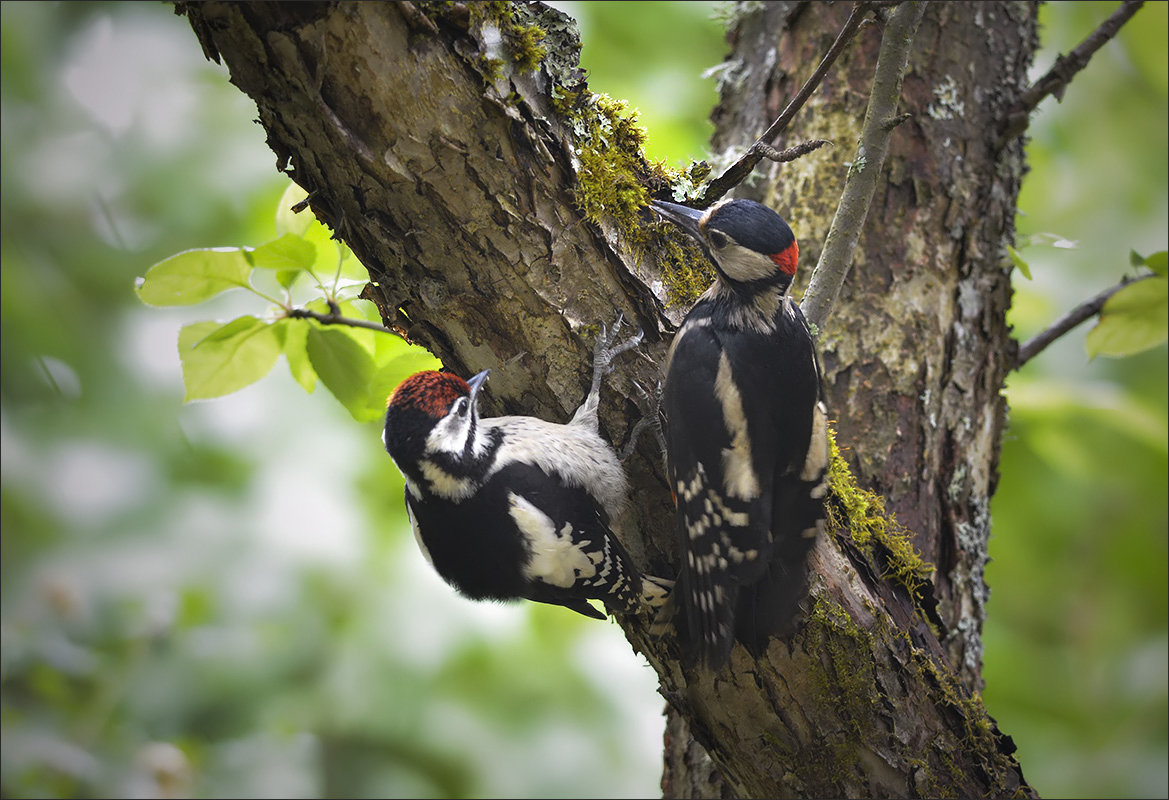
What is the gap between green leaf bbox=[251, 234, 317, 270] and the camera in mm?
1856

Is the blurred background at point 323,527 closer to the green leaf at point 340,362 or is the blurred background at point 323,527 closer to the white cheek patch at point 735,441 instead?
the green leaf at point 340,362

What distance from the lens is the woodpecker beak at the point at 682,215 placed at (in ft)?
6.17

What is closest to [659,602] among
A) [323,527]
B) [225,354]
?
[225,354]

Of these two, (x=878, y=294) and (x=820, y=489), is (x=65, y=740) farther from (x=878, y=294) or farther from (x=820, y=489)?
(x=878, y=294)

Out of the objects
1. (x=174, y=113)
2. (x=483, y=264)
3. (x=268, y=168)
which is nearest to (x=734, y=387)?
(x=483, y=264)

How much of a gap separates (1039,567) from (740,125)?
2633mm

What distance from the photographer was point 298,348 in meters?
2.22

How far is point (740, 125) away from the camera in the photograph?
280 cm

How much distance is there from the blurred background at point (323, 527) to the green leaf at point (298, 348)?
60 centimetres

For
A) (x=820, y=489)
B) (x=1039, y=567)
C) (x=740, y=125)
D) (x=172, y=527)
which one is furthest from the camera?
(x=1039, y=567)

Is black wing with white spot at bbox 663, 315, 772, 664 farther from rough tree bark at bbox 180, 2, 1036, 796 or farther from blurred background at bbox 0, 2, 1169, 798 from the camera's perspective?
blurred background at bbox 0, 2, 1169, 798

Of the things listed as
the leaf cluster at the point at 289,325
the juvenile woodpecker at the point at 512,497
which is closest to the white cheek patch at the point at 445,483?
the juvenile woodpecker at the point at 512,497

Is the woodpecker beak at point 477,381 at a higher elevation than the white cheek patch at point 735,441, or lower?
higher

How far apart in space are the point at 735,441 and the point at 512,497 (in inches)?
21.5
